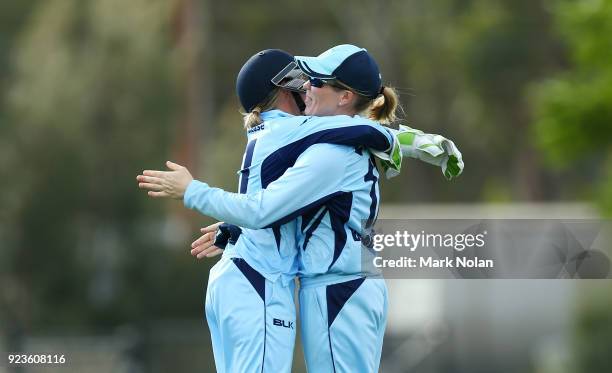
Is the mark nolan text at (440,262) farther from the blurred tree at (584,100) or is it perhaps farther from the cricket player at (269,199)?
the blurred tree at (584,100)

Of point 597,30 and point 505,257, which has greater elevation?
point 597,30

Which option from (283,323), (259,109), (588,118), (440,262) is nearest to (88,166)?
(588,118)

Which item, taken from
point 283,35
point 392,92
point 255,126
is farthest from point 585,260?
point 283,35

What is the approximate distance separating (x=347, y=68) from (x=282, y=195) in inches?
24.6

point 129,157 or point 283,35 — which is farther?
point 283,35

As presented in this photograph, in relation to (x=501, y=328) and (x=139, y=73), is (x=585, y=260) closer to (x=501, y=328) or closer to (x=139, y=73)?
(x=501, y=328)

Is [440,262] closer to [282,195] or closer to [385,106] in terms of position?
[385,106]

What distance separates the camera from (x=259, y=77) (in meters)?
5.51

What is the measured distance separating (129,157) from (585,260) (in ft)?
80.3

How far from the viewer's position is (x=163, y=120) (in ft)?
105

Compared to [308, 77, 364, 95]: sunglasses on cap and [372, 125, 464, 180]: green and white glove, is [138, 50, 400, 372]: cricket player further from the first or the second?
[372, 125, 464, 180]: green and white glove

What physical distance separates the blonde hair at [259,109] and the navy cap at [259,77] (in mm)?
17

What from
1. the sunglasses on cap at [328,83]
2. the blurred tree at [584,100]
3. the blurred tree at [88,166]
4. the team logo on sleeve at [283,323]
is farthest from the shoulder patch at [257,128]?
the blurred tree at [88,166]

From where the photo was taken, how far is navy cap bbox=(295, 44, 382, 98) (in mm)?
5430
